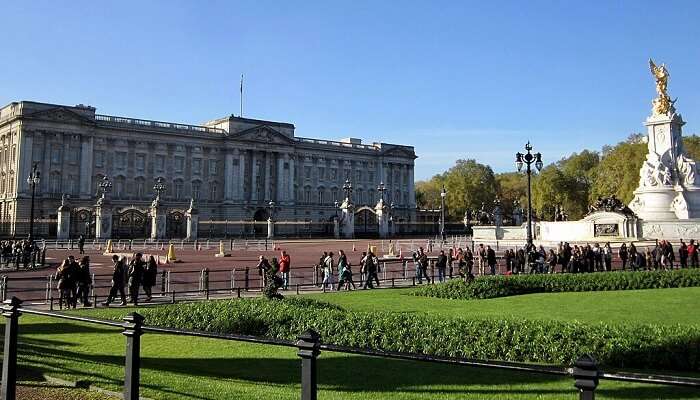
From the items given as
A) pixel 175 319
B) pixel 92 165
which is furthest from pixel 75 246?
pixel 175 319

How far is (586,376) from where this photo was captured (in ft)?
11.9

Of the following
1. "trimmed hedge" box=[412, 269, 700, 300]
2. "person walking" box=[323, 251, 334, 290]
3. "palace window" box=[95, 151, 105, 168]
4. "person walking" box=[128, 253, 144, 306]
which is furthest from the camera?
"palace window" box=[95, 151, 105, 168]

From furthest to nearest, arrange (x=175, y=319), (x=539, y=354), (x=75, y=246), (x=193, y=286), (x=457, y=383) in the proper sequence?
(x=75, y=246) → (x=193, y=286) → (x=175, y=319) → (x=539, y=354) → (x=457, y=383)

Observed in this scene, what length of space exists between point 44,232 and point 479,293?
69767 millimetres

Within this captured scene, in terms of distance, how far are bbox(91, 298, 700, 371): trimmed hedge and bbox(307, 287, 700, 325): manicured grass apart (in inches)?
121

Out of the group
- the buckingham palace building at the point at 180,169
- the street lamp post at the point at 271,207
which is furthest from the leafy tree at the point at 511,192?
the street lamp post at the point at 271,207

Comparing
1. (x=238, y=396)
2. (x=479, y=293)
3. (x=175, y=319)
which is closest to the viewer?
(x=238, y=396)

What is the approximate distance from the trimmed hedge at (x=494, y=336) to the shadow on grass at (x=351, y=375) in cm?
63

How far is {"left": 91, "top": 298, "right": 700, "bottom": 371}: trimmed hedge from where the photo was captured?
9.72 m

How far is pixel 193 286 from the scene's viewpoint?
24016mm

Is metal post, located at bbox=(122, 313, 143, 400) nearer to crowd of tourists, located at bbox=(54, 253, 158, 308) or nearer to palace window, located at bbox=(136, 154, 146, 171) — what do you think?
crowd of tourists, located at bbox=(54, 253, 158, 308)

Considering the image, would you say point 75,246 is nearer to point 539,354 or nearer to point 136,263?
point 136,263

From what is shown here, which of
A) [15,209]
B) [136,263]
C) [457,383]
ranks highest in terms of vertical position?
[15,209]

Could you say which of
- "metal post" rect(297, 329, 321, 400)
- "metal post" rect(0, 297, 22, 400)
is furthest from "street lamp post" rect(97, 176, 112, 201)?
"metal post" rect(297, 329, 321, 400)
